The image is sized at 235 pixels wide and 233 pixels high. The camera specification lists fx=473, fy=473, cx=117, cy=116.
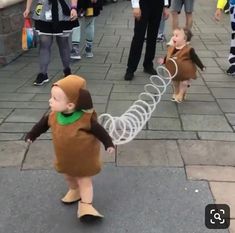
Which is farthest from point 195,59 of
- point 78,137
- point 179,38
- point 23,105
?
point 78,137

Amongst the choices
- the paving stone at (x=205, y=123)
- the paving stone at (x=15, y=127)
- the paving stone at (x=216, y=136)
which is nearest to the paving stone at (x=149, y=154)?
the paving stone at (x=216, y=136)

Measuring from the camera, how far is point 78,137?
297cm

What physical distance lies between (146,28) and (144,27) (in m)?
0.09

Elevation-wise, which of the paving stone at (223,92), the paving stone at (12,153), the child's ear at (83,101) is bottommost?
the paving stone at (223,92)

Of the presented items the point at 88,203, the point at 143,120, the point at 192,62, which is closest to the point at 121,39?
the point at 192,62

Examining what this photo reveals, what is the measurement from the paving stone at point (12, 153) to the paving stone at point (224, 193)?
158cm

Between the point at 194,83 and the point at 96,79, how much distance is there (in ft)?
4.36

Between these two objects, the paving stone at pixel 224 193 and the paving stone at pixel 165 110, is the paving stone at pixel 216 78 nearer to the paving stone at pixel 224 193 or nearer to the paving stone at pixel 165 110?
the paving stone at pixel 165 110

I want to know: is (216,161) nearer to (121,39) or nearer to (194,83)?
(194,83)

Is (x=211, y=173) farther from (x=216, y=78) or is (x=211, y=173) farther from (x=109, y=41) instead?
A: (x=109, y=41)

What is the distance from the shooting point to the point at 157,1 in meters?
6.23

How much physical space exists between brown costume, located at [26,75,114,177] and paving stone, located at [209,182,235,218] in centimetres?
91

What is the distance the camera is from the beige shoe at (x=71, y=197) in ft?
11.0

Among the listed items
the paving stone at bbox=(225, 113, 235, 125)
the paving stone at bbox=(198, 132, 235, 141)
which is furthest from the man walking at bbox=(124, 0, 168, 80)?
the paving stone at bbox=(198, 132, 235, 141)
